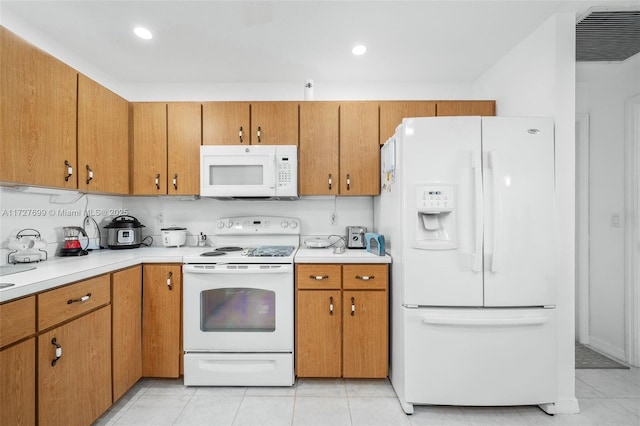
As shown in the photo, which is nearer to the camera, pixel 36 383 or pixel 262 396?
pixel 36 383

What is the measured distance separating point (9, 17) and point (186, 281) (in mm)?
2013

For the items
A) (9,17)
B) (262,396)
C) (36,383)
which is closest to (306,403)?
(262,396)

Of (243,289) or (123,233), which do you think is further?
(123,233)

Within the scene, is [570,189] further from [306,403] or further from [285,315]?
[306,403]

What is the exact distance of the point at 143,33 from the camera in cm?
198

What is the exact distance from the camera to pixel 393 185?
2.00m

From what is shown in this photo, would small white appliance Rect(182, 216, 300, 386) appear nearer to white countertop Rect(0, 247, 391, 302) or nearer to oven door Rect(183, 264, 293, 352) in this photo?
oven door Rect(183, 264, 293, 352)

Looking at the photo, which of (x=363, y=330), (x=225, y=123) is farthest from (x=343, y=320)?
(x=225, y=123)

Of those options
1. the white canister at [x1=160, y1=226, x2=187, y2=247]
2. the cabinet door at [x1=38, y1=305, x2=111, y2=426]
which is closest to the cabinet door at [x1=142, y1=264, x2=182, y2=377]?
the cabinet door at [x1=38, y1=305, x2=111, y2=426]

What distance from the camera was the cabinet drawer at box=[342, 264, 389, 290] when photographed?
2.06 metres

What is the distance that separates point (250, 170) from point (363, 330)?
1.51m

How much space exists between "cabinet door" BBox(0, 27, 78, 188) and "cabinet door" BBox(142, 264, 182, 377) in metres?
0.84

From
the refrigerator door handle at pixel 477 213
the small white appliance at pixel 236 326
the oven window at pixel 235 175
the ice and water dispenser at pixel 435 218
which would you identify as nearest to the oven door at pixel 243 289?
the small white appliance at pixel 236 326

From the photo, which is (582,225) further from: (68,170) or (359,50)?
(68,170)
